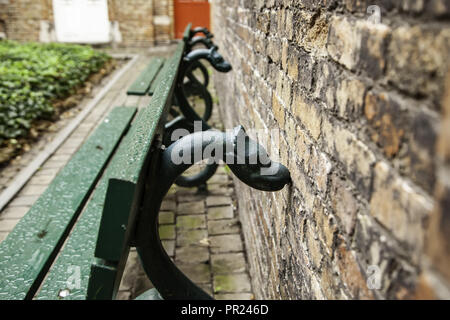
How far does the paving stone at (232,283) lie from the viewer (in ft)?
8.79

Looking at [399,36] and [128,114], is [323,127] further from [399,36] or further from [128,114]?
[128,114]

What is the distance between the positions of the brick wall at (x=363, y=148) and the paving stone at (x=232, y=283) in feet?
3.51

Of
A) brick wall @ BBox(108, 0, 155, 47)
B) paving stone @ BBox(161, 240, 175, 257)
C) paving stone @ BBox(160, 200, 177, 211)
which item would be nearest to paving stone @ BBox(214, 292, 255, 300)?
paving stone @ BBox(161, 240, 175, 257)

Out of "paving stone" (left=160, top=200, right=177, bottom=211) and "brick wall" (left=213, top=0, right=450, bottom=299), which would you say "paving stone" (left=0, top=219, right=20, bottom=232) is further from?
"brick wall" (left=213, top=0, right=450, bottom=299)

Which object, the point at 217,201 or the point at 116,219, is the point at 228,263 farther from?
the point at 116,219

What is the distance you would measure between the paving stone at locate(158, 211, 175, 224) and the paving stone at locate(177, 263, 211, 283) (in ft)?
1.92

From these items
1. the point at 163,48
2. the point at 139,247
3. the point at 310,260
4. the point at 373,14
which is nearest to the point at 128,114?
the point at 139,247

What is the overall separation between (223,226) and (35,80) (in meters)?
4.44

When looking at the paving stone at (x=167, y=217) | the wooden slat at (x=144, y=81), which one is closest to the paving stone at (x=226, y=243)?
the paving stone at (x=167, y=217)

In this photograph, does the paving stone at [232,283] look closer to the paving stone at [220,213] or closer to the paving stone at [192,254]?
the paving stone at [192,254]

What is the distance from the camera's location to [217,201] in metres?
3.76

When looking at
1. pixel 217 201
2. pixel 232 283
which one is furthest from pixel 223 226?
pixel 232 283
